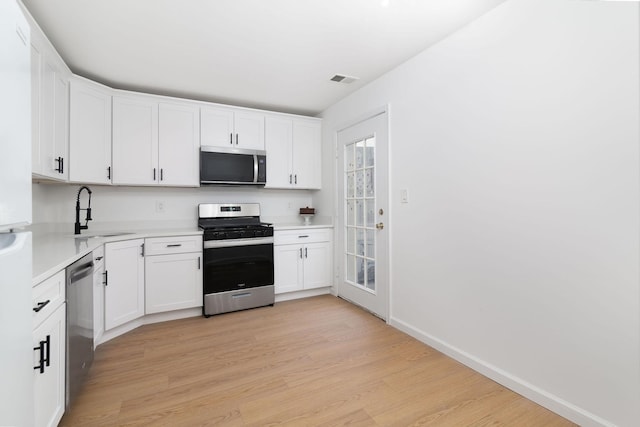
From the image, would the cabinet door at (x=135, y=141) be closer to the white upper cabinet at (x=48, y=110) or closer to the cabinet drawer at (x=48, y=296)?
the white upper cabinet at (x=48, y=110)

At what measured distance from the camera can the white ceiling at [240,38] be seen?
6.31 ft

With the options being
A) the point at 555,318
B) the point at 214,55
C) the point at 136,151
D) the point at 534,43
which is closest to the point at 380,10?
the point at 534,43

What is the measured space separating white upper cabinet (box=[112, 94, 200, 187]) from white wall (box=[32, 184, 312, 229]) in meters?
0.33

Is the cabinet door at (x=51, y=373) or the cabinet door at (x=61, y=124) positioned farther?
the cabinet door at (x=61, y=124)

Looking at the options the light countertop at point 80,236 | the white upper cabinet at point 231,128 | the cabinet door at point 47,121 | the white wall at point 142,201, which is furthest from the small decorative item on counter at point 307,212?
the cabinet door at point 47,121

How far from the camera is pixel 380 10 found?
196 centimetres

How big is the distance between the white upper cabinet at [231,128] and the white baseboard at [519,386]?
2.74m

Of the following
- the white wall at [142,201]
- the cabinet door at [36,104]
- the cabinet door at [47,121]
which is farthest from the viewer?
the white wall at [142,201]

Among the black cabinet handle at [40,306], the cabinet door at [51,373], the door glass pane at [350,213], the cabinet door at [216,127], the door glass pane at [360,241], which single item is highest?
the cabinet door at [216,127]

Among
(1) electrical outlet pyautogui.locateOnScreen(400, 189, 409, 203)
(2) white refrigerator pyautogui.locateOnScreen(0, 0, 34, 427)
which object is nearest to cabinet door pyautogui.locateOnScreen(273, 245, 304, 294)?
(1) electrical outlet pyautogui.locateOnScreen(400, 189, 409, 203)

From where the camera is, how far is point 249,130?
11.9ft

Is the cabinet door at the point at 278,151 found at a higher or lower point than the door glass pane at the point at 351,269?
higher

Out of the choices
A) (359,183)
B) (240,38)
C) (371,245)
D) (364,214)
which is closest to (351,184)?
(359,183)

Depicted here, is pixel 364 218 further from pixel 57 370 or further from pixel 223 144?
pixel 57 370
